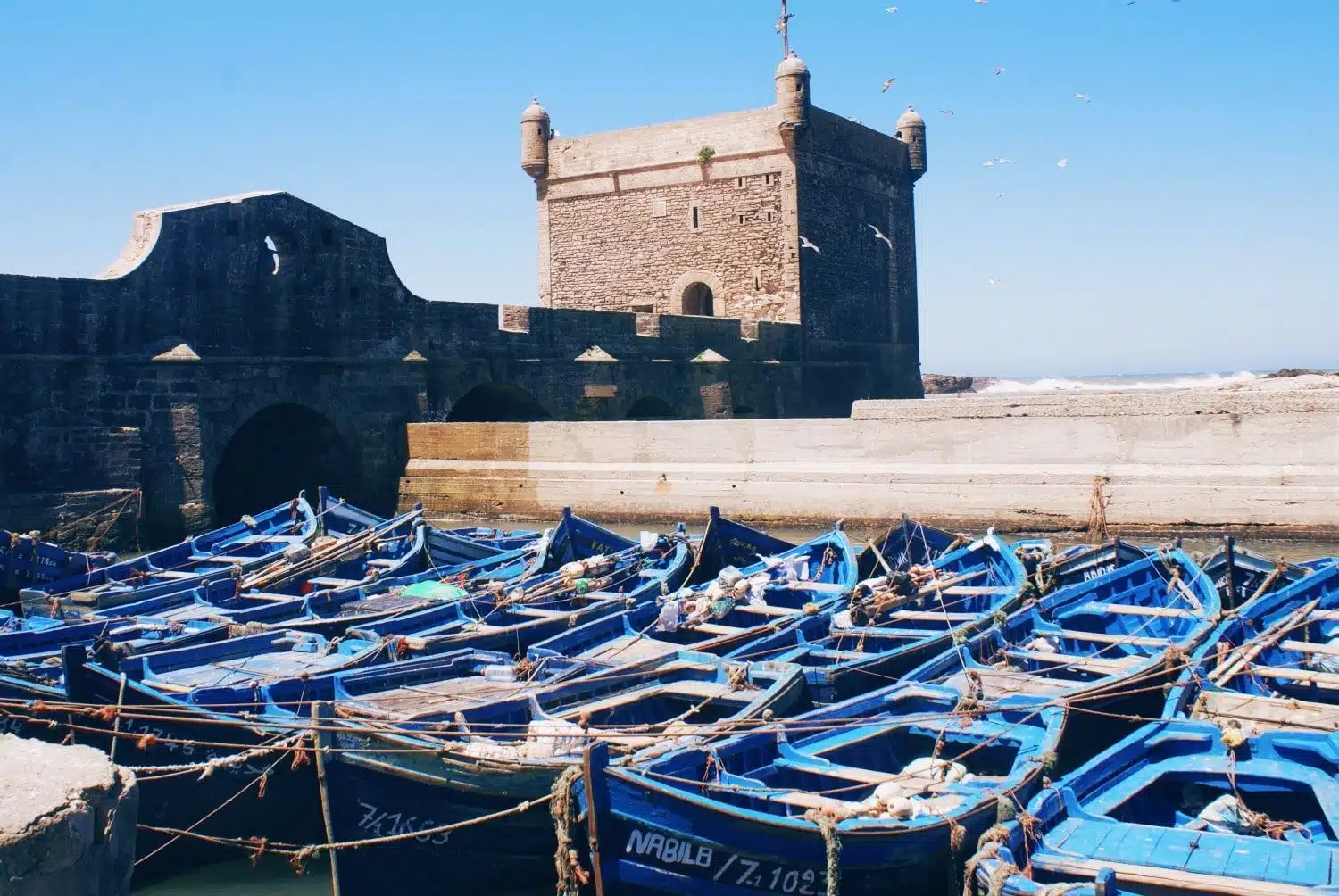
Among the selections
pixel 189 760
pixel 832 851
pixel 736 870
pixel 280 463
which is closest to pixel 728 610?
pixel 189 760

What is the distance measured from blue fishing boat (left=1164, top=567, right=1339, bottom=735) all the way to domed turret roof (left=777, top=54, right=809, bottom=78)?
20518mm

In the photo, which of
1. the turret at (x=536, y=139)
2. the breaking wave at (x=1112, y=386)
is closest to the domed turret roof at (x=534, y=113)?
the turret at (x=536, y=139)

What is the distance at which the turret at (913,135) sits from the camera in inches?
1352

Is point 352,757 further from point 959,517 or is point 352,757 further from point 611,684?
point 959,517

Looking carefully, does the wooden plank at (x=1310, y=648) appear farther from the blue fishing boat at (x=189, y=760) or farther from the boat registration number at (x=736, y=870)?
the blue fishing boat at (x=189, y=760)

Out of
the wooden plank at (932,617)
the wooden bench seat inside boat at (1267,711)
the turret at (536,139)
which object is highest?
the turret at (536,139)

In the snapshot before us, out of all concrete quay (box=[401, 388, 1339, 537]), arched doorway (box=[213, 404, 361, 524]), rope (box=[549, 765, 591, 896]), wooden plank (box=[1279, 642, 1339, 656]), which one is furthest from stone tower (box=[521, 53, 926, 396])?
rope (box=[549, 765, 591, 896])

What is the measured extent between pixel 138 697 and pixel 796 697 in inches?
151

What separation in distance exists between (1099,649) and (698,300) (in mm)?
23066

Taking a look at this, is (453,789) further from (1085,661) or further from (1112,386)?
(1112,386)

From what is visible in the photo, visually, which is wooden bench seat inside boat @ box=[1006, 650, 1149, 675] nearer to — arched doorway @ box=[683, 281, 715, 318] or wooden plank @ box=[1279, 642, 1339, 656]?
wooden plank @ box=[1279, 642, 1339, 656]

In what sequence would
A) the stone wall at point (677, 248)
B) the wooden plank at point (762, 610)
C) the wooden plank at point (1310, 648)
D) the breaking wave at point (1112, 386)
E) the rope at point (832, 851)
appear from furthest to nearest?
the breaking wave at point (1112, 386) < the stone wall at point (677, 248) < the wooden plank at point (762, 610) < the wooden plank at point (1310, 648) < the rope at point (832, 851)

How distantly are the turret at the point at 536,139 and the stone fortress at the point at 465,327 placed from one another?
50 mm

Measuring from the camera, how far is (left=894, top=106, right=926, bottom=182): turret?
34344mm
